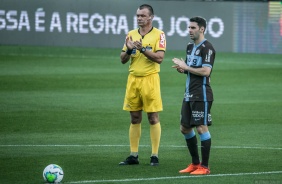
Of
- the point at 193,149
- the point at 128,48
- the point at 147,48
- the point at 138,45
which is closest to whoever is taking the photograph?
the point at 193,149

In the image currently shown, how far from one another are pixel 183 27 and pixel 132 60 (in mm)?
21707

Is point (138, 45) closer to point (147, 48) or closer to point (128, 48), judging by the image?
point (128, 48)

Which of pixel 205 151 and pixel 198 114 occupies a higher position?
pixel 198 114

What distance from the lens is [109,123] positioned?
17.1 metres

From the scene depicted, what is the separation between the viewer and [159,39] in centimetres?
1258

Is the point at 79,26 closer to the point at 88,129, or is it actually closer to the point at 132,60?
the point at 88,129

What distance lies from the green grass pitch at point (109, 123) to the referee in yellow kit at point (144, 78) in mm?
507

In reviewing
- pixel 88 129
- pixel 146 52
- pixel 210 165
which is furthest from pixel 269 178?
pixel 88 129

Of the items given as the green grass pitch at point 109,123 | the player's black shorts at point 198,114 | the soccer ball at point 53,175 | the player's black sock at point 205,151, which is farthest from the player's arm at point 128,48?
the soccer ball at point 53,175

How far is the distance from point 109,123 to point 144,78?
458 centimetres

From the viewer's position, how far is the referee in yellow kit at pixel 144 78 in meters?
12.5

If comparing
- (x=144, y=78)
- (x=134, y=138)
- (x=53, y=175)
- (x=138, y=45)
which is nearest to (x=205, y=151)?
(x=134, y=138)

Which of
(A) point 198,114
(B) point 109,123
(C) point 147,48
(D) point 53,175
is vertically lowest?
(B) point 109,123

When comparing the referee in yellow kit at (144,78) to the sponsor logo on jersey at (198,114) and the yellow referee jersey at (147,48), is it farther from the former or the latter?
the sponsor logo on jersey at (198,114)
